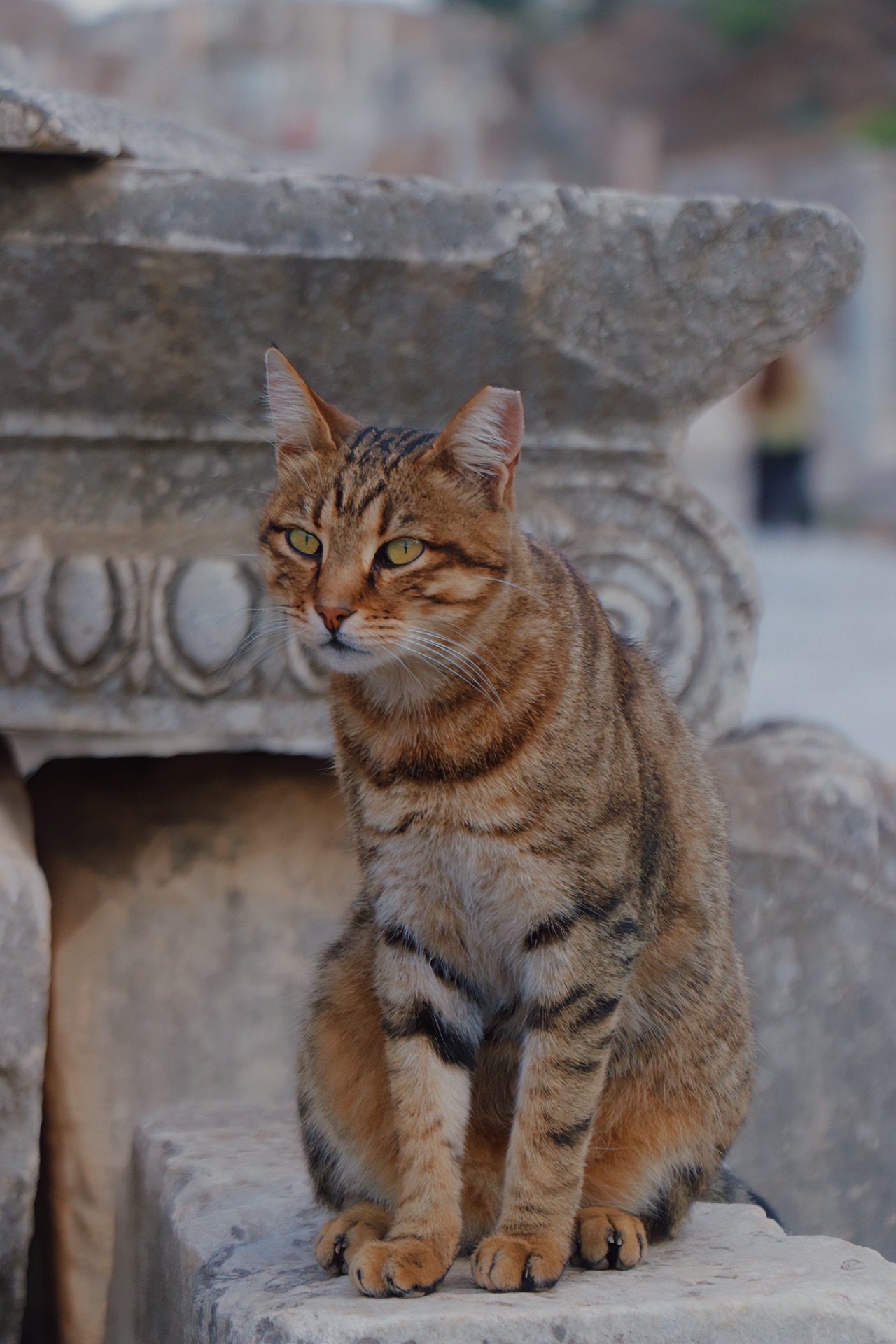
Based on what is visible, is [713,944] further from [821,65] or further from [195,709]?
[821,65]

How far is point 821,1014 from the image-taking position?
103 inches

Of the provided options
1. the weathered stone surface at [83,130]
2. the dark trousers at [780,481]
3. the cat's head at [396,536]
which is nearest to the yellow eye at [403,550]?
the cat's head at [396,536]

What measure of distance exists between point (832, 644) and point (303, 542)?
195 inches

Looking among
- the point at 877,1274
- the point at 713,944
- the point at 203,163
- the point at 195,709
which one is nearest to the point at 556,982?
the point at 713,944

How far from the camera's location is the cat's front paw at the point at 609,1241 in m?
1.64

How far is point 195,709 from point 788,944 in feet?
3.79

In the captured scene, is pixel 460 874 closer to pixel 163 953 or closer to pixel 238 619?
pixel 238 619

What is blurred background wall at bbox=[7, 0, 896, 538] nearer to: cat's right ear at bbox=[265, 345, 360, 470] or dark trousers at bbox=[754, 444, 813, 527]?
dark trousers at bbox=[754, 444, 813, 527]

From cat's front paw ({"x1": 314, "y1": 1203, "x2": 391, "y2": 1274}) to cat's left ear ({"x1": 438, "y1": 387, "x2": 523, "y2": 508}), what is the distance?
874 millimetres

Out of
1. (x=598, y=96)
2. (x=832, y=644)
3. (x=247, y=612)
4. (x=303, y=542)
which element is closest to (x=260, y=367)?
(x=247, y=612)

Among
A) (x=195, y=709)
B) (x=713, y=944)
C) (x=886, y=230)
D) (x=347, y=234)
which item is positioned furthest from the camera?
(x=886, y=230)

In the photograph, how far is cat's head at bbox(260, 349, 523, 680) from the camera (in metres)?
1.58

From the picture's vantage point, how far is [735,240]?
7.89 ft

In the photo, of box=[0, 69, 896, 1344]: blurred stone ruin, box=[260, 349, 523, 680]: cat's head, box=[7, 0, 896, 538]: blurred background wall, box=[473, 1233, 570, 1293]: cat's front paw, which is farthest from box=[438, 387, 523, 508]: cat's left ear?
box=[7, 0, 896, 538]: blurred background wall
